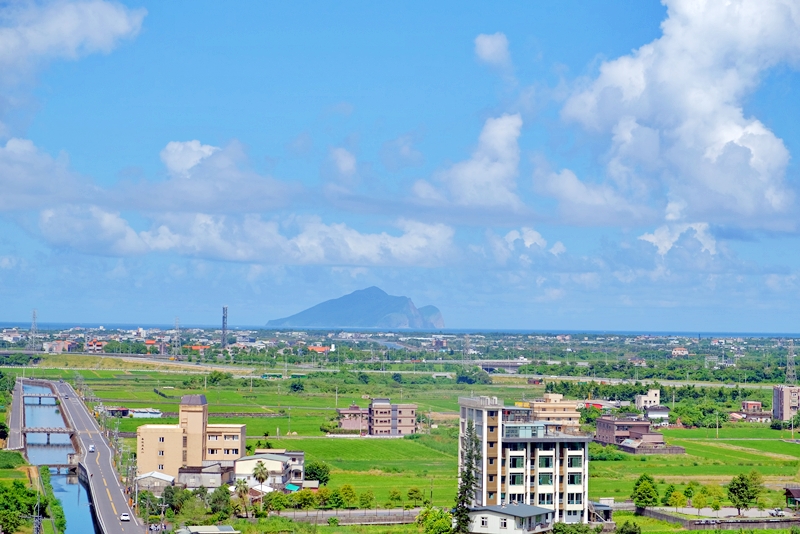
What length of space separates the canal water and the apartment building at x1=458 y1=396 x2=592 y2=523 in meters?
13.2

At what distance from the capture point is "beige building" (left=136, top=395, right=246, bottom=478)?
45.8 meters

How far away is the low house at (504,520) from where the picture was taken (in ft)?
105

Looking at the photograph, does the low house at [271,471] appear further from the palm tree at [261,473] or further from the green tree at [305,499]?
the green tree at [305,499]

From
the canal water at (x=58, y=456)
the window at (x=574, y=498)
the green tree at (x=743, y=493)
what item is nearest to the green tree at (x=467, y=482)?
the window at (x=574, y=498)

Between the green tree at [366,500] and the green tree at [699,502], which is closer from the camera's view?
the green tree at [366,500]

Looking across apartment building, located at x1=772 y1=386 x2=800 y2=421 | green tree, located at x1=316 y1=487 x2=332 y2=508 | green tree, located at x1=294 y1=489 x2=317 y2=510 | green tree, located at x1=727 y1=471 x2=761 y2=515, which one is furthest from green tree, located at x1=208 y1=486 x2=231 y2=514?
apartment building, located at x1=772 y1=386 x2=800 y2=421

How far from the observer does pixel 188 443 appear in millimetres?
47062

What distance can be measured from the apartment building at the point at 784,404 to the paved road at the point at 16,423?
4728 cm

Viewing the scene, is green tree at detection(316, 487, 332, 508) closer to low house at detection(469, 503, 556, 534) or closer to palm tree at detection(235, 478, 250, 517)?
palm tree at detection(235, 478, 250, 517)

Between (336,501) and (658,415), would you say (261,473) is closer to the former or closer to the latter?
(336,501)

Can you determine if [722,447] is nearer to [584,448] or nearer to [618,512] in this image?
[618,512]

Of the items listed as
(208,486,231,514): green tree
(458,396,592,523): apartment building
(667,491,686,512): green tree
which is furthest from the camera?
(667,491,686,512): green tree

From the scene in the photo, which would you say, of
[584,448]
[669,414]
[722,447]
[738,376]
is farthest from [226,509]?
[738,376]

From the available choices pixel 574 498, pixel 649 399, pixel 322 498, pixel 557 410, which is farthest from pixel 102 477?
pixel 649 399
